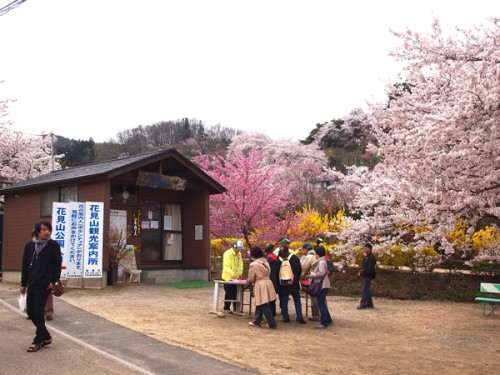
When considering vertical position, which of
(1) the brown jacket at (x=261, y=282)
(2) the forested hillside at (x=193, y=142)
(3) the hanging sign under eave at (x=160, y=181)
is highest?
(2) the forested hillside at (x=193, y=142)

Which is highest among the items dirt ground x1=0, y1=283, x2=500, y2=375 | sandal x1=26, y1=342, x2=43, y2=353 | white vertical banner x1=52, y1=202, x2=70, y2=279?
white vertical banner x1=52, y1=202, x2=70, y2=279

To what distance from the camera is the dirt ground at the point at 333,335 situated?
694 centimetres

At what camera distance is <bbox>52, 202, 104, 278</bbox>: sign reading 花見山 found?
43.2ft

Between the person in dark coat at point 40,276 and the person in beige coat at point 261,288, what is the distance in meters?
3.81

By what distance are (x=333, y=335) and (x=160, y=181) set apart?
828 centimetres

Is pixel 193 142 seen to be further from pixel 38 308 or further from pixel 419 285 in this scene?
pixel 38 308

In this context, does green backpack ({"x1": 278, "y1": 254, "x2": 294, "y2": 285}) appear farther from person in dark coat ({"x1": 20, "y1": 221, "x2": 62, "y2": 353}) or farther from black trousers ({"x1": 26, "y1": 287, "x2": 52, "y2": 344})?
black trousers ({"x1": 26, "y1": 287, "x2": 52, "y2": 344})

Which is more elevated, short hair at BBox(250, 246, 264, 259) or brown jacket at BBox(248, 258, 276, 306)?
short hair at BBox(250, 246, 264, 259)

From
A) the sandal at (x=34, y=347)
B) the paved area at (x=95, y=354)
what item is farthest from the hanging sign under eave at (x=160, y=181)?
the sandal at (x=34, y=347)

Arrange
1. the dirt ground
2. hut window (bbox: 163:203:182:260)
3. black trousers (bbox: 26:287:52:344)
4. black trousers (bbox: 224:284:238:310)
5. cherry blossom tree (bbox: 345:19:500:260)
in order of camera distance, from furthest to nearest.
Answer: hut window (bbox: 163:203:182:260) → black trousers (bbox: 224:284:238:310) → cherry blossom tree (bbox: 345:19:500:260) → the dirt ground → black trousers (bbox: 26:287:52:344)

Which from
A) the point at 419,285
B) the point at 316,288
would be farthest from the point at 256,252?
the point at 419,285

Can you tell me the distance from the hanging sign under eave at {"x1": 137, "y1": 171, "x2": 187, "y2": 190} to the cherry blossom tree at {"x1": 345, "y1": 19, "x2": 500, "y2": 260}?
6680 mm

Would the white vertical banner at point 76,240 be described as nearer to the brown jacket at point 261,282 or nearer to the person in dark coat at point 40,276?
the brown jacket at point 261,282

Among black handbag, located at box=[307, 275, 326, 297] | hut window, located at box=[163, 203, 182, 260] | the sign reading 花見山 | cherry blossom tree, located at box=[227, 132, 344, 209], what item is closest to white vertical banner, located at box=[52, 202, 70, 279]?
the sign reading 花見山
